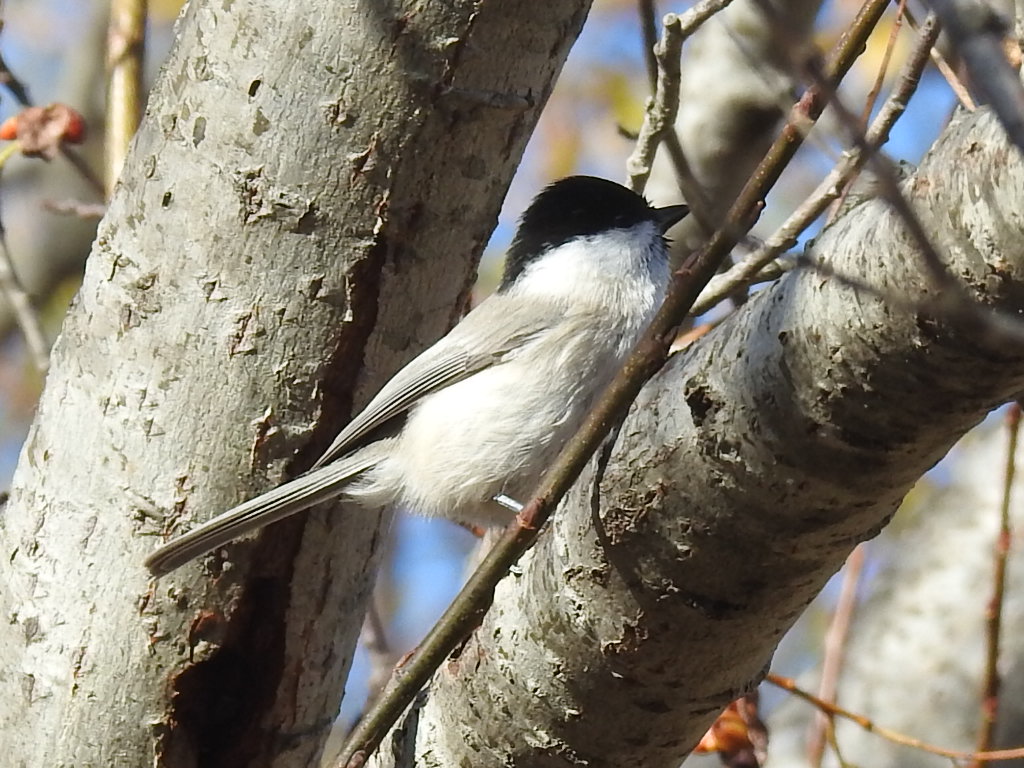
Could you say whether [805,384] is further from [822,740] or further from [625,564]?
[822,740]

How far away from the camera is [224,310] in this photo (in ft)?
6.07

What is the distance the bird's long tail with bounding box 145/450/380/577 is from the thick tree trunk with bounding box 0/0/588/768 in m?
0.03

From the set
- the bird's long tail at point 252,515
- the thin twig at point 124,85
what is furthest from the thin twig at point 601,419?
the thin twig at point 124,85

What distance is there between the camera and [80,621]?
6.19 feet

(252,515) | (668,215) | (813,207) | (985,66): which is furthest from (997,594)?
(985,66)

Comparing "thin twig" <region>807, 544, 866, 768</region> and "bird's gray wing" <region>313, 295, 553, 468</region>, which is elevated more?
"bird's gray wing" <region>313, 295, 553, 468</region>

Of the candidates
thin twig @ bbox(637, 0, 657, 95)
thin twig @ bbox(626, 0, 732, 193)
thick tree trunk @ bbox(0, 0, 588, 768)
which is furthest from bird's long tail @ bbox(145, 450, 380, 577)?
thin twig @ bbox(637, 0, 657, 95)

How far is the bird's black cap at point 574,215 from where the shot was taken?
2805 millimetres

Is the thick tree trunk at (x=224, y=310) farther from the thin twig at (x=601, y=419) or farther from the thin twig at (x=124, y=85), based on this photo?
the thin twig at (x=124, y=85)

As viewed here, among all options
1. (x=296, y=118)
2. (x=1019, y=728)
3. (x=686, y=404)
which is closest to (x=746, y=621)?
(x=686, y=404)

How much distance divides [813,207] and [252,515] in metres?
1.11

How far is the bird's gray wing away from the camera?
6.93 feet

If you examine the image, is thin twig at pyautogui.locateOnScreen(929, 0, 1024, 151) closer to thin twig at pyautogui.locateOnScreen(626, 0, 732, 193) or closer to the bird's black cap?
thin twig at pyautogui.locateOnScreen(626, 0, 732, 193)

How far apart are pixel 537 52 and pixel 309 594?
3.06 feet
